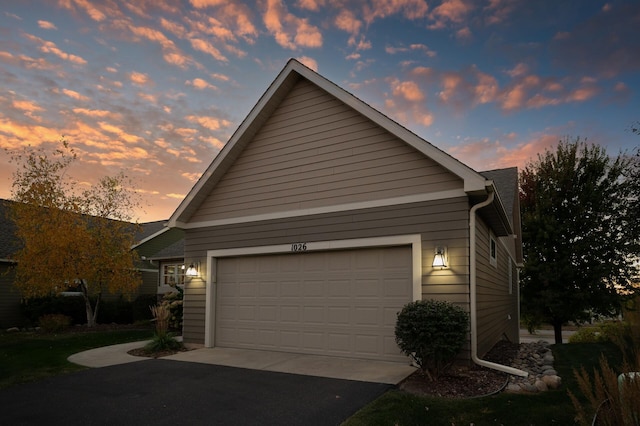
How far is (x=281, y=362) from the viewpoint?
8586mm

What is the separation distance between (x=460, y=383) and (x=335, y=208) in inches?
164

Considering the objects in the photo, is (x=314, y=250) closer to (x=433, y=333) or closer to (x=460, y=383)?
(x=433, y=333)

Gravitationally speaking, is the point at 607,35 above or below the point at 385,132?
above

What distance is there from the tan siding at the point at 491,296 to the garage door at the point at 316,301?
162cm

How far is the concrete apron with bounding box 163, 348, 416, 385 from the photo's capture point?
7.24 m

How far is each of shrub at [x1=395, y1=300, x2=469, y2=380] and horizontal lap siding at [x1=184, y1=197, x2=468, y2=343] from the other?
80 cm

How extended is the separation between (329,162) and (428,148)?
2.32 metres

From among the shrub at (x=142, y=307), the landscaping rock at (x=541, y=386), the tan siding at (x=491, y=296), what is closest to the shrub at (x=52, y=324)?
the shrub at (x=142, y=307)

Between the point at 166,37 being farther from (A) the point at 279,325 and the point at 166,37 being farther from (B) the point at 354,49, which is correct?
(A) the point at 279,325

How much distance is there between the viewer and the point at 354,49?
1195cm

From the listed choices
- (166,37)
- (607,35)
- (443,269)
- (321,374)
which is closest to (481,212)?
(443,269)

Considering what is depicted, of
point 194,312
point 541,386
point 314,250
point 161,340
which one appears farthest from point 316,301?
point 541,386

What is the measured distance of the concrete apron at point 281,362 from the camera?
288 inches

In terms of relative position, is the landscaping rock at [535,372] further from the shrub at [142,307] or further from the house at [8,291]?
the house at [8,291]
